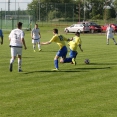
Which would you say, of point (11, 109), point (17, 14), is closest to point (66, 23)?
point (17, 14)

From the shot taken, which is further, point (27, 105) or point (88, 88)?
point (88, 88)

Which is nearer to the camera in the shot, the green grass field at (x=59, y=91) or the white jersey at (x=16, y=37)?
the green grass field at (x=59, y=91)

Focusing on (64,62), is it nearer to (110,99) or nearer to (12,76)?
(12,76)

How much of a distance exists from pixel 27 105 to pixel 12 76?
5039 mm

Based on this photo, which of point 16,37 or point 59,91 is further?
point 16,37

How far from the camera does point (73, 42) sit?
19.5 m

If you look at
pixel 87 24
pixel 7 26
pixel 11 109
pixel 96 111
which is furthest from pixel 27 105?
pixel 7 26

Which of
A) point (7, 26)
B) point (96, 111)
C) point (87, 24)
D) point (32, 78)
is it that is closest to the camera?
point (96, 111)

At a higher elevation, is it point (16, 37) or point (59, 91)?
point (16, 37)

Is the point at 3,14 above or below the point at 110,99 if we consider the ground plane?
above

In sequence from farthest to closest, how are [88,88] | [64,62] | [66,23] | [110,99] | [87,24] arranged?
[66,23]
[87,24]
[64,62]
[88,88]
[110,99]

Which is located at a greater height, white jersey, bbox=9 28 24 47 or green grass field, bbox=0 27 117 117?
white jersey, bbox=9 28 24 47

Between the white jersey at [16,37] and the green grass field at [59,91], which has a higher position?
the white jersey at [16,37]

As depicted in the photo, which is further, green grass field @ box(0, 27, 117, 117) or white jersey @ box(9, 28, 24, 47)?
white jersey @ box(9, 28, 24, 47)
